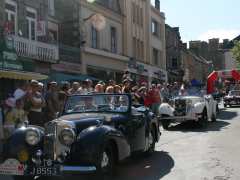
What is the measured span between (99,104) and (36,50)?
14622 millimetres

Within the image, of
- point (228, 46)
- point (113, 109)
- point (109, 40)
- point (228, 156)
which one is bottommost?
point (228, 156)

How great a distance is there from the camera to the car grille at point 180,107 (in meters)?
16.7

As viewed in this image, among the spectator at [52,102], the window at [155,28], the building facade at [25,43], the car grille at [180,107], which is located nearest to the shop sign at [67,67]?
the building facade at [25,43]

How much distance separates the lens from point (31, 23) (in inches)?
968

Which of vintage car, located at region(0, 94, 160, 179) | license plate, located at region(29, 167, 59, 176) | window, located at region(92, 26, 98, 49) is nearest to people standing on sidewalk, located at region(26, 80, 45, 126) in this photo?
vintage car, located at region(0, 94, 160, 179)

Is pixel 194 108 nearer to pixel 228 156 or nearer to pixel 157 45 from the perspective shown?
pixel 228 156

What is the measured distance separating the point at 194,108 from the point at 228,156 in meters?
6.61

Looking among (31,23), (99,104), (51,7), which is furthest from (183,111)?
(51,7)

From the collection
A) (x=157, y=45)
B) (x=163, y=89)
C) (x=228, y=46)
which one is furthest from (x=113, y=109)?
(x=228, y=46)

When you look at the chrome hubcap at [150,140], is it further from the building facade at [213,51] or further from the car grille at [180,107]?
the building facade at [213,51]

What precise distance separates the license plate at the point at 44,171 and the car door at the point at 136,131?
2449mm

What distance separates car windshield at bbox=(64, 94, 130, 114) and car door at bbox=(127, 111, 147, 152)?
0.30m

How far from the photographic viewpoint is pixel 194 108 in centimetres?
1680

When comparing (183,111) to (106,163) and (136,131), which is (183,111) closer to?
(136,131)
